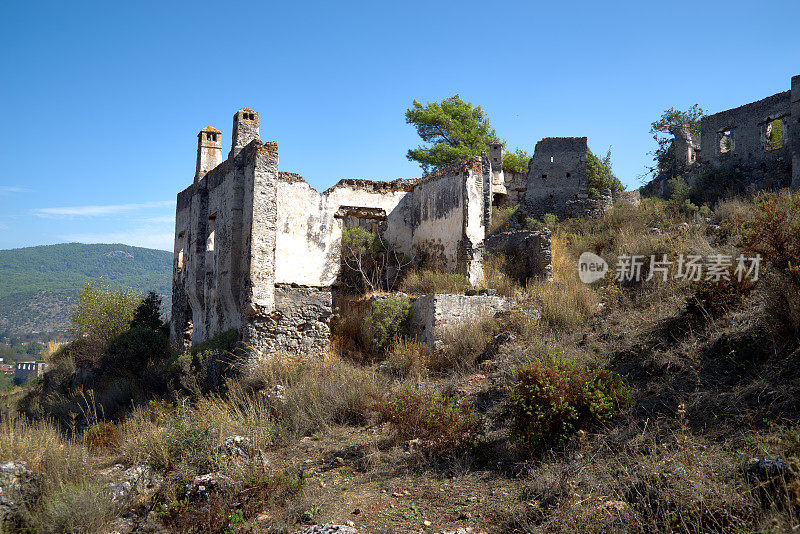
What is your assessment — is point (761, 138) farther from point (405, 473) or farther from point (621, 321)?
point (405, 473)

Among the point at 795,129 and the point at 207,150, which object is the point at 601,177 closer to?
the point at 795,129

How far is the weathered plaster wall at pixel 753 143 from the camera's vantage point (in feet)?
64.1

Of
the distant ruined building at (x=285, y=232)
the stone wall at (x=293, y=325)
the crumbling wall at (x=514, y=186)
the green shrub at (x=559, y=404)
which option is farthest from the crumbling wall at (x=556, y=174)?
the green shrub at (x=559, y=404)

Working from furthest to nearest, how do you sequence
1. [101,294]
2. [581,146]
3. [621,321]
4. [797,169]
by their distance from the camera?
[101,294] < [581,146] < [797,169] < [621,321]

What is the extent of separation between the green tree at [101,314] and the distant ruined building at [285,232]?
465 centimetres

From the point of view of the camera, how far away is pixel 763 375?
20.5 ft

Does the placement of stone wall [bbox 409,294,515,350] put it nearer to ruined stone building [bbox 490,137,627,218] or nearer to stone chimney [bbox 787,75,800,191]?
ruined stone building [bbox 490,137,627,218]

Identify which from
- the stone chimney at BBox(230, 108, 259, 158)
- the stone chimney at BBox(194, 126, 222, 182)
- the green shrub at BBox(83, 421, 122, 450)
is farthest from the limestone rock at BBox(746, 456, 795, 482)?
the stone chimney at BBox(194, 126, 222, 182)

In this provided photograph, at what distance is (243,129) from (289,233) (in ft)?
10.4

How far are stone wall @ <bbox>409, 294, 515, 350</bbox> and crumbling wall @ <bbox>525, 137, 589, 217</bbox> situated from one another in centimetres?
940

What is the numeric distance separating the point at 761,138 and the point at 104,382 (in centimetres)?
2478

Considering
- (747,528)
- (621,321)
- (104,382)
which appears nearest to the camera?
(747,528)

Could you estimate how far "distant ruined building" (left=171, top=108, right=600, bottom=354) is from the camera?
42.5ft

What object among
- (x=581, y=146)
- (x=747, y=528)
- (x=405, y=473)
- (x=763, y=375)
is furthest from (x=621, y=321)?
(x=581, y=146)
